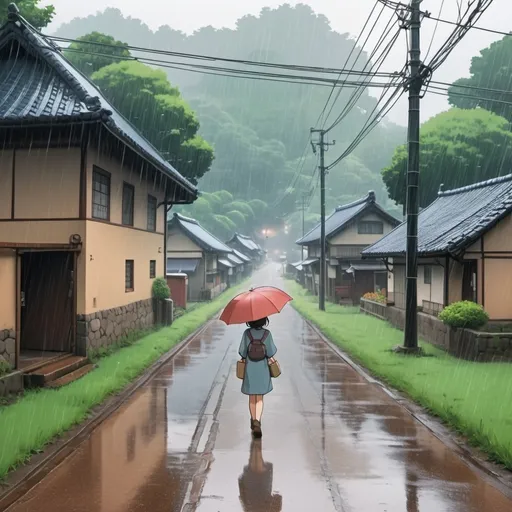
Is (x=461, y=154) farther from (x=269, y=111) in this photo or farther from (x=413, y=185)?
(x=269, y=111)

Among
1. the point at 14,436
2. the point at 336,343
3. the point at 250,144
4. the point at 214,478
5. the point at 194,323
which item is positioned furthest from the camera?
the point at 250,144

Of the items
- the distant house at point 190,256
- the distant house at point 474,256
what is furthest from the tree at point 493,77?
the distant house at point 474,256

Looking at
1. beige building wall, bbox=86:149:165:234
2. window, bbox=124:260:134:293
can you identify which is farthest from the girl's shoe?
window, bbox=124:260:134:293

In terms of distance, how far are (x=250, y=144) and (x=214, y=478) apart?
110m

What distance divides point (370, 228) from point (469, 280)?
67.0ft

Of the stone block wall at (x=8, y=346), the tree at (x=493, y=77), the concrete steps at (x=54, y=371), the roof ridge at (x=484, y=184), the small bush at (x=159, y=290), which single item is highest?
the tree at (x=493, y=77)

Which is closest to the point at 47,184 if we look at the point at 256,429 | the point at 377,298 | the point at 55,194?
the point at 55,194

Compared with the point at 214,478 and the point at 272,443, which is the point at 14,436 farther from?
the point at 272,443

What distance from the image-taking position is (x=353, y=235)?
119 feet

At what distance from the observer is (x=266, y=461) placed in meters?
6.51

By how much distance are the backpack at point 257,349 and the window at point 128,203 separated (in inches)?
402

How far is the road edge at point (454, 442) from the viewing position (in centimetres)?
595

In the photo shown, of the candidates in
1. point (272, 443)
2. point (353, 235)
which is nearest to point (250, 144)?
point (353, 235)

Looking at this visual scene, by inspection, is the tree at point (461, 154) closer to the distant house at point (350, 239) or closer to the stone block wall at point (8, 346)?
the distant house at point (350, 239)
